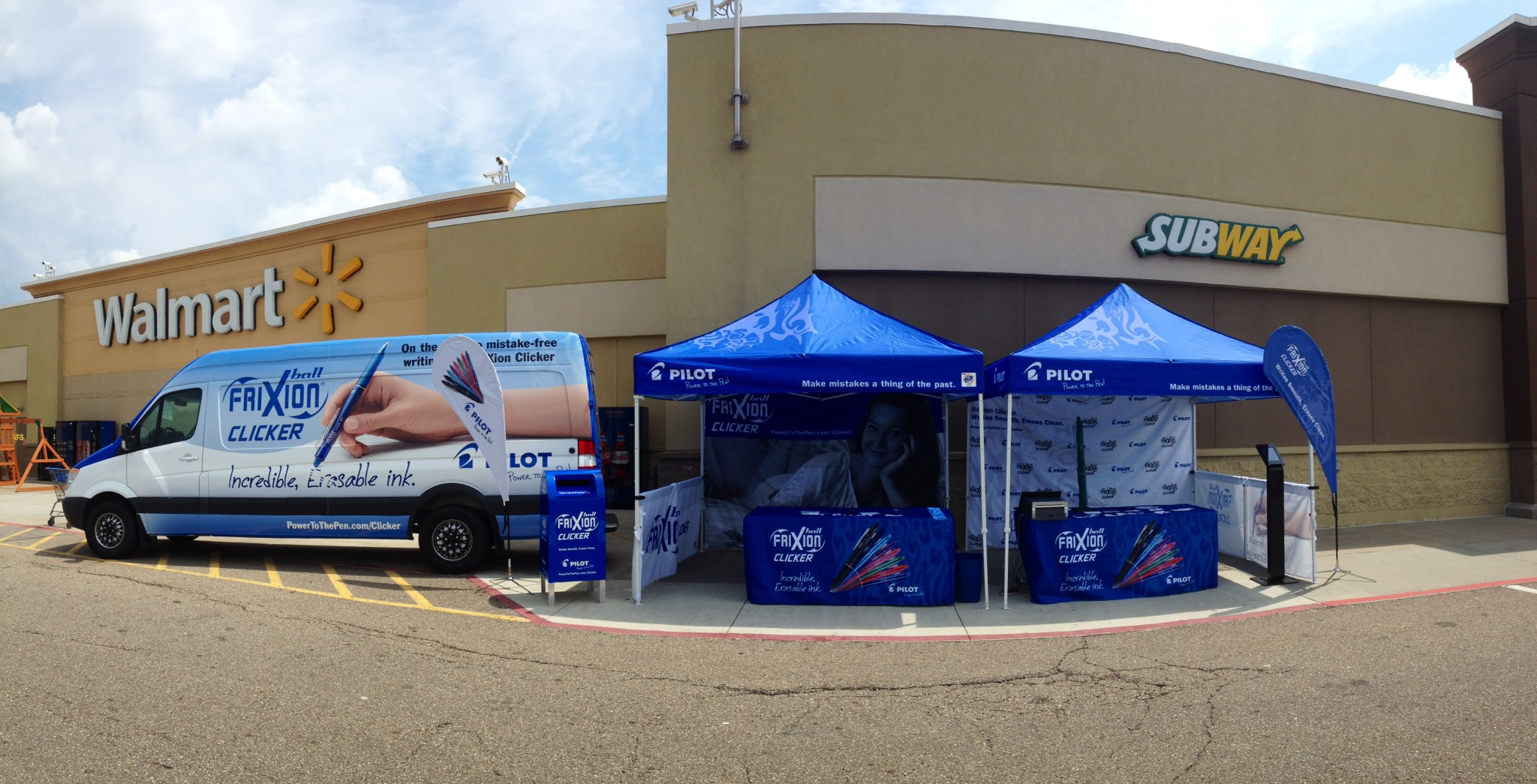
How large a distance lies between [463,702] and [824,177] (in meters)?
8.77

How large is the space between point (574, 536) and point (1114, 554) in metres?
5.21

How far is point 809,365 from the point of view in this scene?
7980mm

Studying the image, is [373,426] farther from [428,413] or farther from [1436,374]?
[1436,374]

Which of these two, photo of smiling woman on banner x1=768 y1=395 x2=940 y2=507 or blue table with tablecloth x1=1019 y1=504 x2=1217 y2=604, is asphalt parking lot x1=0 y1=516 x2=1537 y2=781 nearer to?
blue table with tablecloth x1=1019 y1=504 x2=1217 y2=604

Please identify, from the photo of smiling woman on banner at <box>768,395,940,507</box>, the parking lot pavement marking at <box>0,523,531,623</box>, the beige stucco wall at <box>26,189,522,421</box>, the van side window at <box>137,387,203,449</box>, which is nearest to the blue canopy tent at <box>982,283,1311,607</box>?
the photo of smiling woman on banner at <box>768,395,940,507</box>

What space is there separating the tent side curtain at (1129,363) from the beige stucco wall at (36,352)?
2664 cm

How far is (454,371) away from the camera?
28.3ft

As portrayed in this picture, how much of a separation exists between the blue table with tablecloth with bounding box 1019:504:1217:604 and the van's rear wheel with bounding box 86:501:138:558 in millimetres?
10273

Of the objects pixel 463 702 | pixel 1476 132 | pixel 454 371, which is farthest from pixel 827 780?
pixel 1476 132

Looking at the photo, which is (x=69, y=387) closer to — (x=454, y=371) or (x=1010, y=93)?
(x=454, y=371)

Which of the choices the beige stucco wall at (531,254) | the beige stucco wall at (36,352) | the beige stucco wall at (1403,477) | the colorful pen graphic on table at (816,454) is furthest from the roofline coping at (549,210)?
the beige stucco wall at (36,352)

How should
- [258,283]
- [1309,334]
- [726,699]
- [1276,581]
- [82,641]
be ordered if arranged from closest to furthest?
[726,699]
[82,641]
[1276,581]
[1309,334]
[258,283]

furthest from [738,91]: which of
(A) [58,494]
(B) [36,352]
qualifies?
(B) [36,352]

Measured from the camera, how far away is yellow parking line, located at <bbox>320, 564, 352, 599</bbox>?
27.3 feet
